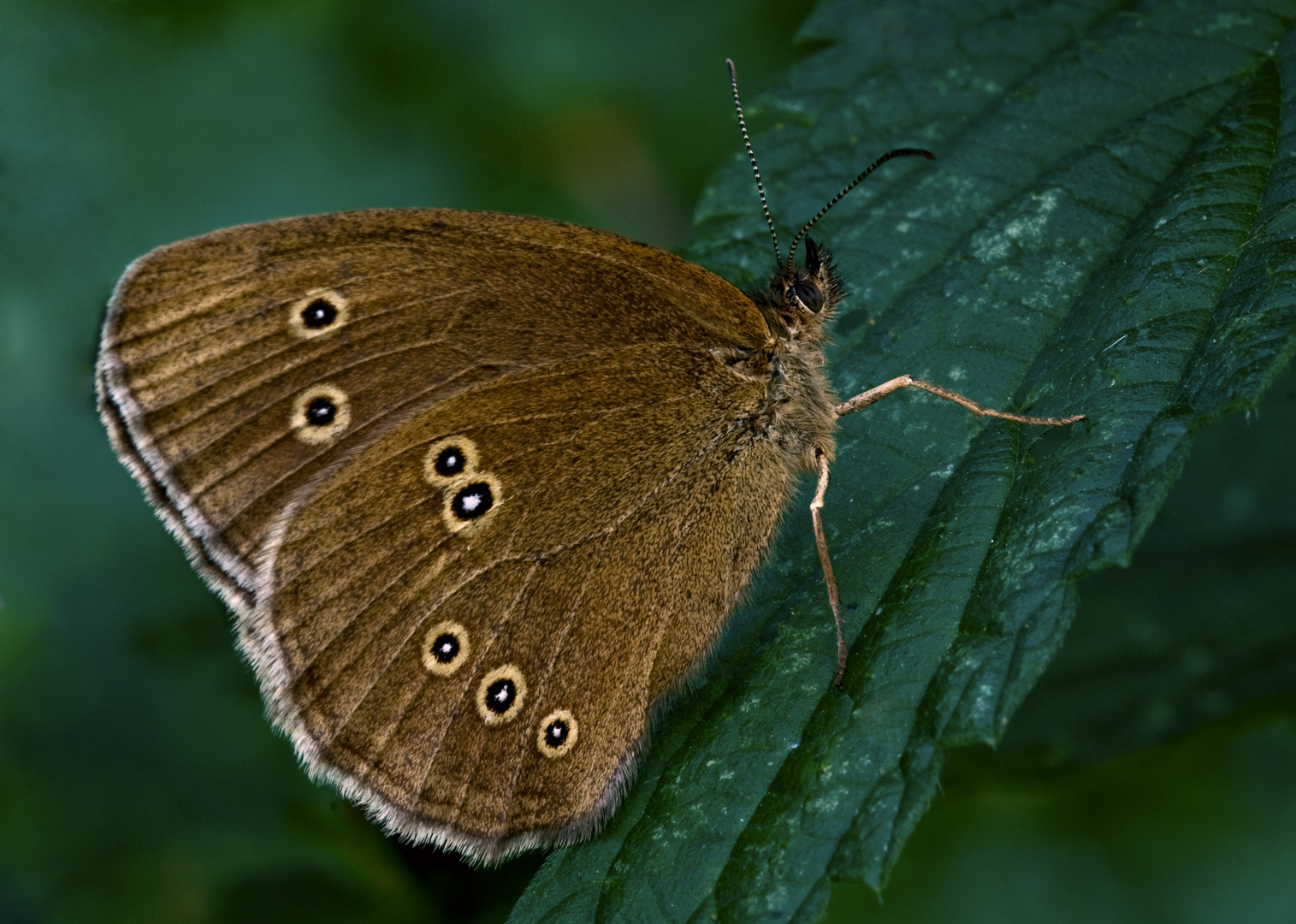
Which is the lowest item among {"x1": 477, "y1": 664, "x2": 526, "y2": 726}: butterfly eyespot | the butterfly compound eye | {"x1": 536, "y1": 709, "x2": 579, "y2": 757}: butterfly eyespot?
{"x1": 536, "y1": 709, "x2": 579, "y2": 757}: butterfly eyespot

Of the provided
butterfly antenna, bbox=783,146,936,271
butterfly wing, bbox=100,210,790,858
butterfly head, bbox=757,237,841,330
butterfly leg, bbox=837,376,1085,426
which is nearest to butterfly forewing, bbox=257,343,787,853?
butterfly wing, bbox=100,210,790,858

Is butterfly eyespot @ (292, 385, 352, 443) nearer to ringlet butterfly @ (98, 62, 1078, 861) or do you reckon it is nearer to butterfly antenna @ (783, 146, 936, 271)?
ringlet butterfly @ (98, 62, 1078, 861)

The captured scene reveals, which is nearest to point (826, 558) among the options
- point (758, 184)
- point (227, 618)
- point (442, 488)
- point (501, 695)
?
point (501, 695)

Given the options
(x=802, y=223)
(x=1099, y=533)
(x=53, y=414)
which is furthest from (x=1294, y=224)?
(x=53, y=414)

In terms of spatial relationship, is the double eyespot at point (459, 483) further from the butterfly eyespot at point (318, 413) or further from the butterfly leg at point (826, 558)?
the butterfly leg at point (826, 558)

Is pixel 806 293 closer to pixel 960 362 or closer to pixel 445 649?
pixel 960 362

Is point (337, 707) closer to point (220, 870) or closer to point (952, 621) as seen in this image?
point (220, 870)
